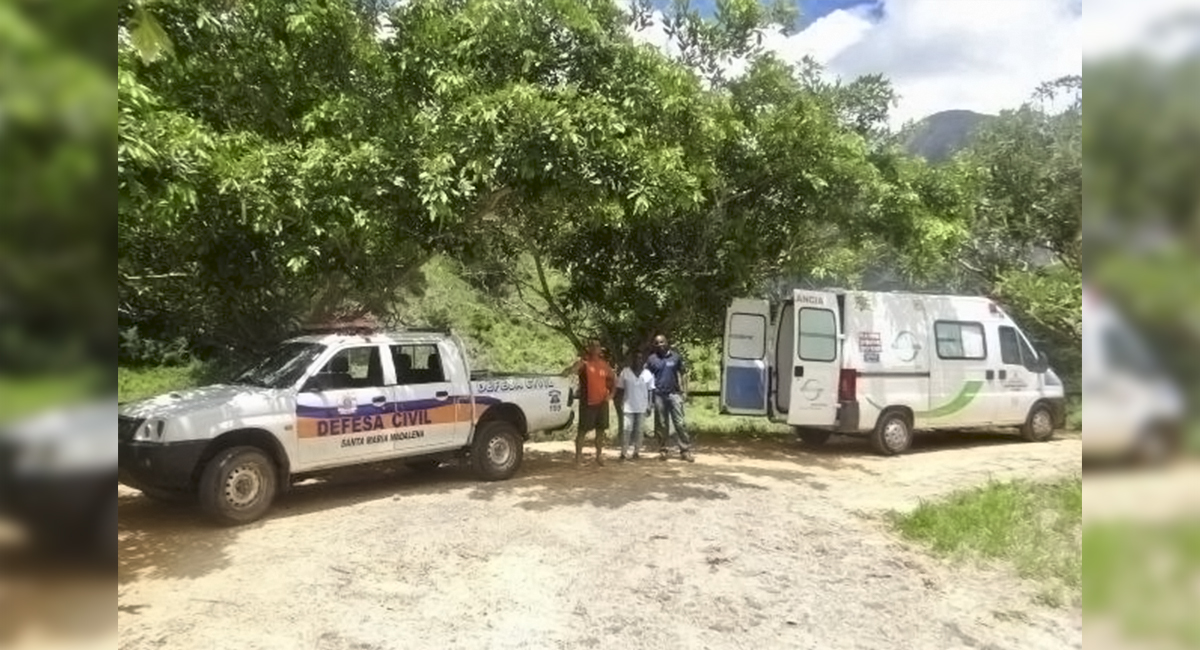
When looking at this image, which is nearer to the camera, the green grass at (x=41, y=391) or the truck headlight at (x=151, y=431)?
the green grass at (x=41, y=391)

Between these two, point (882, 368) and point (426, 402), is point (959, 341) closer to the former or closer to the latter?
point (882, 368)

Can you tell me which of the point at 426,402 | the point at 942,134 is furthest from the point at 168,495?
the point at 942,134

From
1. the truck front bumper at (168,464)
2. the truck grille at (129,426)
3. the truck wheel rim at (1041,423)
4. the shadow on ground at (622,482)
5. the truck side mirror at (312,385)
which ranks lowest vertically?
the shadow on ground at (622,482)

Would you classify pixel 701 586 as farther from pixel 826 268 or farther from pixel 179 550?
pixel 826 268

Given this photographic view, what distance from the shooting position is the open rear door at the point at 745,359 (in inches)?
310

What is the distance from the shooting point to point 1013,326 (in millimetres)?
5977

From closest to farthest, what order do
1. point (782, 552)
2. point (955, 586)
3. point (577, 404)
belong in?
point (955, 586) → point (782, 552) → point (577, 404)

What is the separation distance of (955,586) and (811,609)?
3.00 ft

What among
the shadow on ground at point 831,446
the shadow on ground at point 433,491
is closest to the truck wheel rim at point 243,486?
the shadow on ground at point 433,491

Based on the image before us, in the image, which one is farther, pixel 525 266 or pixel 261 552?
pixel 525 266

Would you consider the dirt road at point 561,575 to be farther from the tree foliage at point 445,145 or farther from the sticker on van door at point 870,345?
the sticker on van door at point 870,345

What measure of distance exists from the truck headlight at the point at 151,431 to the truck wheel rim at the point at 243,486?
48cm

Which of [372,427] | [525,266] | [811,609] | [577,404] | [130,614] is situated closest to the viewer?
[130,614]

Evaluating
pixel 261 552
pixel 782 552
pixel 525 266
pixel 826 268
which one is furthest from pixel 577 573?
pixel 826 268
